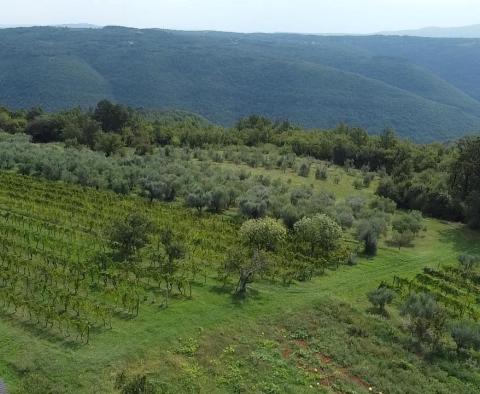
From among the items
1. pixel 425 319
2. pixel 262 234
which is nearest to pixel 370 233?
pixel 262 234

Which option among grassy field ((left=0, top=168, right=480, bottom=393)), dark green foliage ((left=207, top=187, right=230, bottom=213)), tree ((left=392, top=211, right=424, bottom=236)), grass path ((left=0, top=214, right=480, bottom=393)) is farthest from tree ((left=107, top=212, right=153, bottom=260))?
tree ((left=392, top=211, right=424, bottom=236))

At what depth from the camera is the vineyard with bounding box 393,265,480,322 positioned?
30.6 meters

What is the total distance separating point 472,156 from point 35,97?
169407mm

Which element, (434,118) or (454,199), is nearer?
(454,199)

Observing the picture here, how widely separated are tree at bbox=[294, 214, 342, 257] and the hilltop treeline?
742 inches

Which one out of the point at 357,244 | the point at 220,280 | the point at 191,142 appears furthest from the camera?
the point at 191,142

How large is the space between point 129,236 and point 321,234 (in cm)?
1311

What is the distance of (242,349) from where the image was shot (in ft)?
79.0

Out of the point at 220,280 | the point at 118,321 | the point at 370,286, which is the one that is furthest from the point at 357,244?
the point at 118,321

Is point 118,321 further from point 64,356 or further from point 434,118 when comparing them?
point 434,118

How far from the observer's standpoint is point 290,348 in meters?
24.9

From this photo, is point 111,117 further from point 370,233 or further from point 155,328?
point 155,328

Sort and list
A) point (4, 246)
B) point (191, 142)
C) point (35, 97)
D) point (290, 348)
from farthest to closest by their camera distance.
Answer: point (35, 97)
point (191, 142)
point (4, 246)
point (290, 348)

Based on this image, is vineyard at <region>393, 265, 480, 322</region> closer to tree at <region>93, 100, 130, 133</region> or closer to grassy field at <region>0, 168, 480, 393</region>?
grassy field at <region>0, 168, 480, 393</region>
